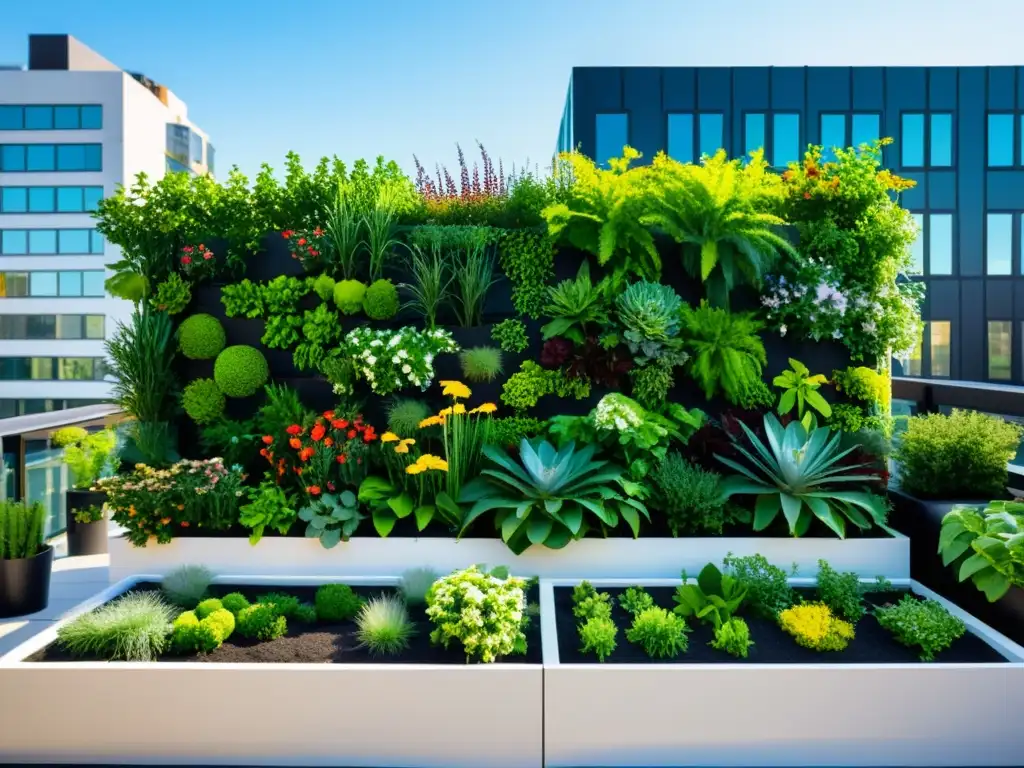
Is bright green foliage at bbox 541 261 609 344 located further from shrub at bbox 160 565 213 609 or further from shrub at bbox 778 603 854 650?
shrub at bbox 160 565 213 609

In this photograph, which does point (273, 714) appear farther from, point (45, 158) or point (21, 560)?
point (45, 158)

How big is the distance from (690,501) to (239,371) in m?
3.16

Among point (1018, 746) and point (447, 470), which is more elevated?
point (447, 470)

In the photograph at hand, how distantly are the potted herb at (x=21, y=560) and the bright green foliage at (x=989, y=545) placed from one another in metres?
5.02

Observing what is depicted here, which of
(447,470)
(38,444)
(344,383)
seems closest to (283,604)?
(447,470)

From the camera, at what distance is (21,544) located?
14.5 ft

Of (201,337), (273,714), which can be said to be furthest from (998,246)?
(273,714)

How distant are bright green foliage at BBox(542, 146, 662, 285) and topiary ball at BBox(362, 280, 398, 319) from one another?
1.20 meters

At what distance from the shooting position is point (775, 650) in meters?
3.26

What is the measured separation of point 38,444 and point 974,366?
20378 mm

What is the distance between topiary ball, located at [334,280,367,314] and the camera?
5141 mm

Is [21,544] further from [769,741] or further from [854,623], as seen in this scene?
[854,623]

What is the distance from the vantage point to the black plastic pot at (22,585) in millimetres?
4328

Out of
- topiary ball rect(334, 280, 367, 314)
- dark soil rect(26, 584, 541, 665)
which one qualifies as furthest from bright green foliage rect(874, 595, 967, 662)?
topiary ball rect(334, 280, 367, 314)
